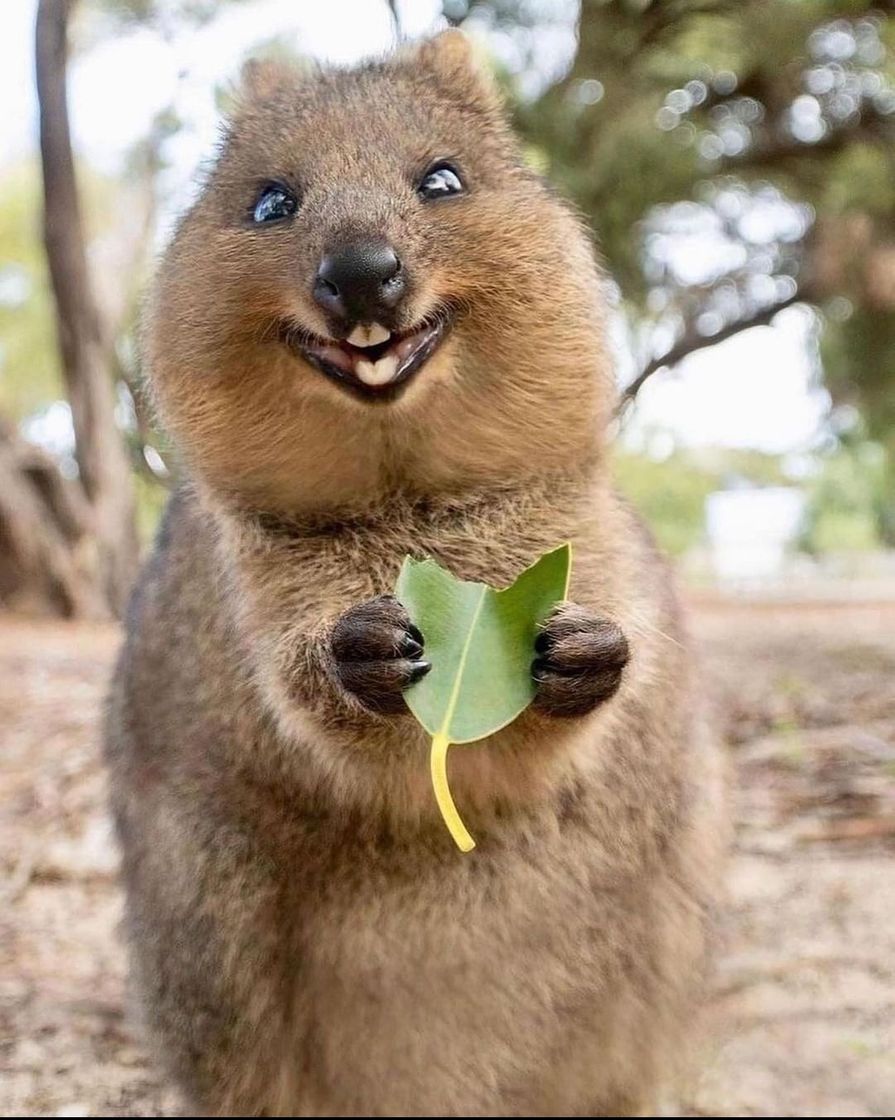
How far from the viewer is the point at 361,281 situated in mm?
1899

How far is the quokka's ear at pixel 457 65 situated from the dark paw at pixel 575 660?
147 cm

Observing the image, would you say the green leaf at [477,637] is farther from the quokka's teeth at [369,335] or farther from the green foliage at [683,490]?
the green foliage at [683,490]

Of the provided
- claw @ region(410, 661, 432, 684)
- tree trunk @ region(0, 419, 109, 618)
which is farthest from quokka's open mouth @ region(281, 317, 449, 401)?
tree trunk @ region(0, 419, 109, 618)

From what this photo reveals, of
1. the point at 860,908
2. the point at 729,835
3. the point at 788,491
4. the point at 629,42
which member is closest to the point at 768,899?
the point at 860,908

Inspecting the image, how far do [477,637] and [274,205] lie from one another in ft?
3.40

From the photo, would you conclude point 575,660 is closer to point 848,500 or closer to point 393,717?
point 393,717

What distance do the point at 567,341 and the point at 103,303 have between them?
5.61 m

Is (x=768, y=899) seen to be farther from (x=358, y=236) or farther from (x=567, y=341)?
(x=358, y=236)

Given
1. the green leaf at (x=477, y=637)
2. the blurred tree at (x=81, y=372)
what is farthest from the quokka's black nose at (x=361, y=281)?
the blurred tree at (x=81, y=372)

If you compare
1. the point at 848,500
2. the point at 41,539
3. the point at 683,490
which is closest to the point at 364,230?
the point at 41,539

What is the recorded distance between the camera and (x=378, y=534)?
90.8 inches

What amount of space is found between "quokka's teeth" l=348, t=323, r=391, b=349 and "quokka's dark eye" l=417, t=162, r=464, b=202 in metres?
0.46

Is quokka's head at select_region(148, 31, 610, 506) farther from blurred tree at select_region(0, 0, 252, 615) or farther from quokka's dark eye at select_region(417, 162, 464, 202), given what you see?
blurred tree at select_region(0, 0, 252, 615)

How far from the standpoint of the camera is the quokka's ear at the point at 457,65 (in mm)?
2836
